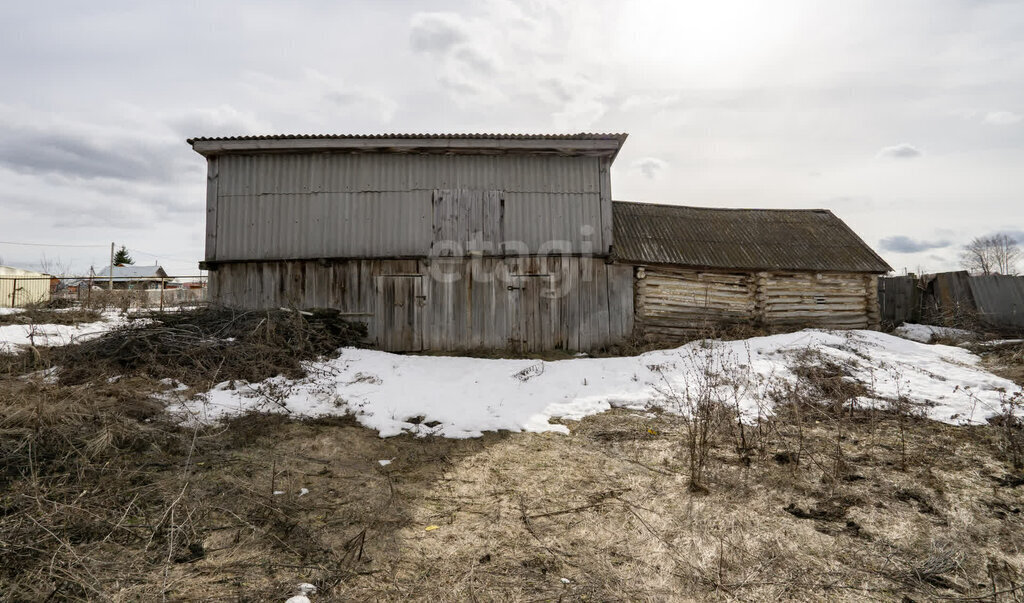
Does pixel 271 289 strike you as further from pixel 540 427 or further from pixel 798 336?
pixel 798 336

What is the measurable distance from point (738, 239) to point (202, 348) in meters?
14.4

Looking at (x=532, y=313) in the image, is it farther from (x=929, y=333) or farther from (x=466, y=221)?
(x=929, y=333)

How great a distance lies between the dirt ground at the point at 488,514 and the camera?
2805 millimetres

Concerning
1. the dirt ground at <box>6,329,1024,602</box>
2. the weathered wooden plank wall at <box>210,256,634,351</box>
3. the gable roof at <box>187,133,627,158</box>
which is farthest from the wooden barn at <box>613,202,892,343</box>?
the dirt ground at <box>6,329,1024,602</box>

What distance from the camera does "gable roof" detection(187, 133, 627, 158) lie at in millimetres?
11164

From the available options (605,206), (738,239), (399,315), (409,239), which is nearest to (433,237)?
(409,239)

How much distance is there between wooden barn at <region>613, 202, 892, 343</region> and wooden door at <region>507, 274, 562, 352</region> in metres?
2.16

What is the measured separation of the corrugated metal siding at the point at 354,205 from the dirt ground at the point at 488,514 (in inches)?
255

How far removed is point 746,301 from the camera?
13.1m

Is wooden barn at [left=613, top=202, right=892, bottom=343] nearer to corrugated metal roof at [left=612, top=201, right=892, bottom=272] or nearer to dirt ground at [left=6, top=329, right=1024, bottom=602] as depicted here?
corrugated metal roof at [left=612, top=201, right=892, bottom=272]

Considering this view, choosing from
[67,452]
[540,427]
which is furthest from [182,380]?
[540,427]

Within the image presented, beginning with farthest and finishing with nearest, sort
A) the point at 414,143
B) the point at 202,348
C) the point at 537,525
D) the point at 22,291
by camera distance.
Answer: the point at 22,291, the point at 414,143, the point at 202,348, the point at 537,525

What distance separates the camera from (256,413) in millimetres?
6141

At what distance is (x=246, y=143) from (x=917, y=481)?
45.6 feet
